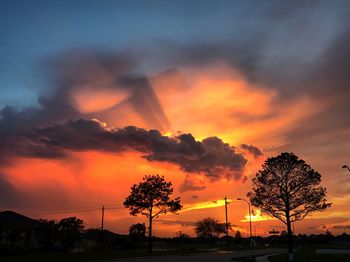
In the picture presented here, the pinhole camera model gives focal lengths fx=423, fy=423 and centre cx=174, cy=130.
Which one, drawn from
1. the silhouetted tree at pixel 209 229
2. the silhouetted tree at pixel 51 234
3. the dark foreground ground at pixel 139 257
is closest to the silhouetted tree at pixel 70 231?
the silhouetted tree at pixel 51 234

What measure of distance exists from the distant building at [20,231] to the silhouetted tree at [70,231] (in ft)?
10.2

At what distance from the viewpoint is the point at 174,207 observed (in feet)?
253

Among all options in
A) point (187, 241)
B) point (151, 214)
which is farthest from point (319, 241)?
point (151, 214)

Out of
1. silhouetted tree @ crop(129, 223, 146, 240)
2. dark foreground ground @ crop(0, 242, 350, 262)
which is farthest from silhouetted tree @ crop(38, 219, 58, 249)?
silhouetted tree @ crop(129, 223, 146, 240)

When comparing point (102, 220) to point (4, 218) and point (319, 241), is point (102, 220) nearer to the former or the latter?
point (4, 218)

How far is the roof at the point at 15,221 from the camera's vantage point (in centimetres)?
7388

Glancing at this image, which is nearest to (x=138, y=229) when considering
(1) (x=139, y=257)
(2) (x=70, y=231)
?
(2) (x=70, y=231)

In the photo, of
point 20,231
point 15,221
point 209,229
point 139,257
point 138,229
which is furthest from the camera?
point 209,229

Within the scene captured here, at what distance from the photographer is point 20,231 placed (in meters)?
73.2

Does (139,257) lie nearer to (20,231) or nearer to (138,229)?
(20,231)

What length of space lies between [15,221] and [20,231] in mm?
4610

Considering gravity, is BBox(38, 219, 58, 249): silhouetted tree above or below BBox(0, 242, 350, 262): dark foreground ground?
above

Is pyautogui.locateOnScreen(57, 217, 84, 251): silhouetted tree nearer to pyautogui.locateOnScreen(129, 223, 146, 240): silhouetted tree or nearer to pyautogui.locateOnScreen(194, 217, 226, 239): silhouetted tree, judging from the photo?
pyautogui.locateOnScreen(129, 223, 146, 240): silhouetted tree

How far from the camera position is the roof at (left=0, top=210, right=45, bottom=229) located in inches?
2908
